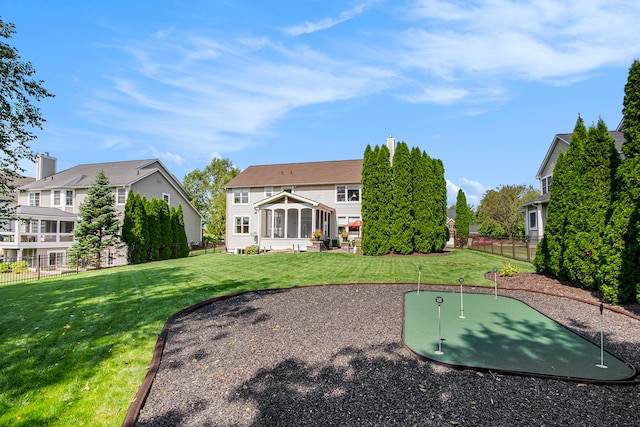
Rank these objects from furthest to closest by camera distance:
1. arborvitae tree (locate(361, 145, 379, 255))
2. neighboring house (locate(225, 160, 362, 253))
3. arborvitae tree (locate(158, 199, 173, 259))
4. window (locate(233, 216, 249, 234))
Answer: window (locate(233, 216, 249, 234)) → neighboring house (locate(225, 160, 362, 253)) → arborvitae tree (locate(158, 199, 173, 259)) → arborvitae tree (locate(361, 145, 379, 255))

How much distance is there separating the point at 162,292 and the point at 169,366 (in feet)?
17.6

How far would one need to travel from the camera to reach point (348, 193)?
2625cm

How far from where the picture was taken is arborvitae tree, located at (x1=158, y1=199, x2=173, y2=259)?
2364 centimetres

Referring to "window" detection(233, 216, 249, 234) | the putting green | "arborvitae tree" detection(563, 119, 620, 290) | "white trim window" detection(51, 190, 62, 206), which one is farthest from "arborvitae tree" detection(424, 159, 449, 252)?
"white trim window" detection(51, 190, 62, 206)

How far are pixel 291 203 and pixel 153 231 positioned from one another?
1001 cm

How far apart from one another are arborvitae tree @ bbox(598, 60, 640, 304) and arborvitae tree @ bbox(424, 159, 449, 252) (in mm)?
12040

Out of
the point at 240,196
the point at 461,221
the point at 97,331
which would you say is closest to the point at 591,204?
the point at 97,331

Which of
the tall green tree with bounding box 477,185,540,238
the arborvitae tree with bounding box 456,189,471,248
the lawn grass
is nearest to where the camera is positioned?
the lawn grass

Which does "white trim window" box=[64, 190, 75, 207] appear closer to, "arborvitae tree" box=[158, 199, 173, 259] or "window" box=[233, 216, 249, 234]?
"arborvitae tree" box=[158, 199, 173, 259]

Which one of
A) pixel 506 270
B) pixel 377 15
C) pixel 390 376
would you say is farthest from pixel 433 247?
pixel 390 376

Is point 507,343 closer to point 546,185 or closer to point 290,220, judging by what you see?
point 290,220

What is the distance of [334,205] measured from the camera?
26.4 meters

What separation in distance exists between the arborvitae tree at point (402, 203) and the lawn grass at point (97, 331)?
6.13 metres

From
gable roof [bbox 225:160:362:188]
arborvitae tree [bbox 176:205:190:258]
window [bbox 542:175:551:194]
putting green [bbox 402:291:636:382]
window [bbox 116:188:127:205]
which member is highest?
gable roof [bbox 225:160:362:188]
